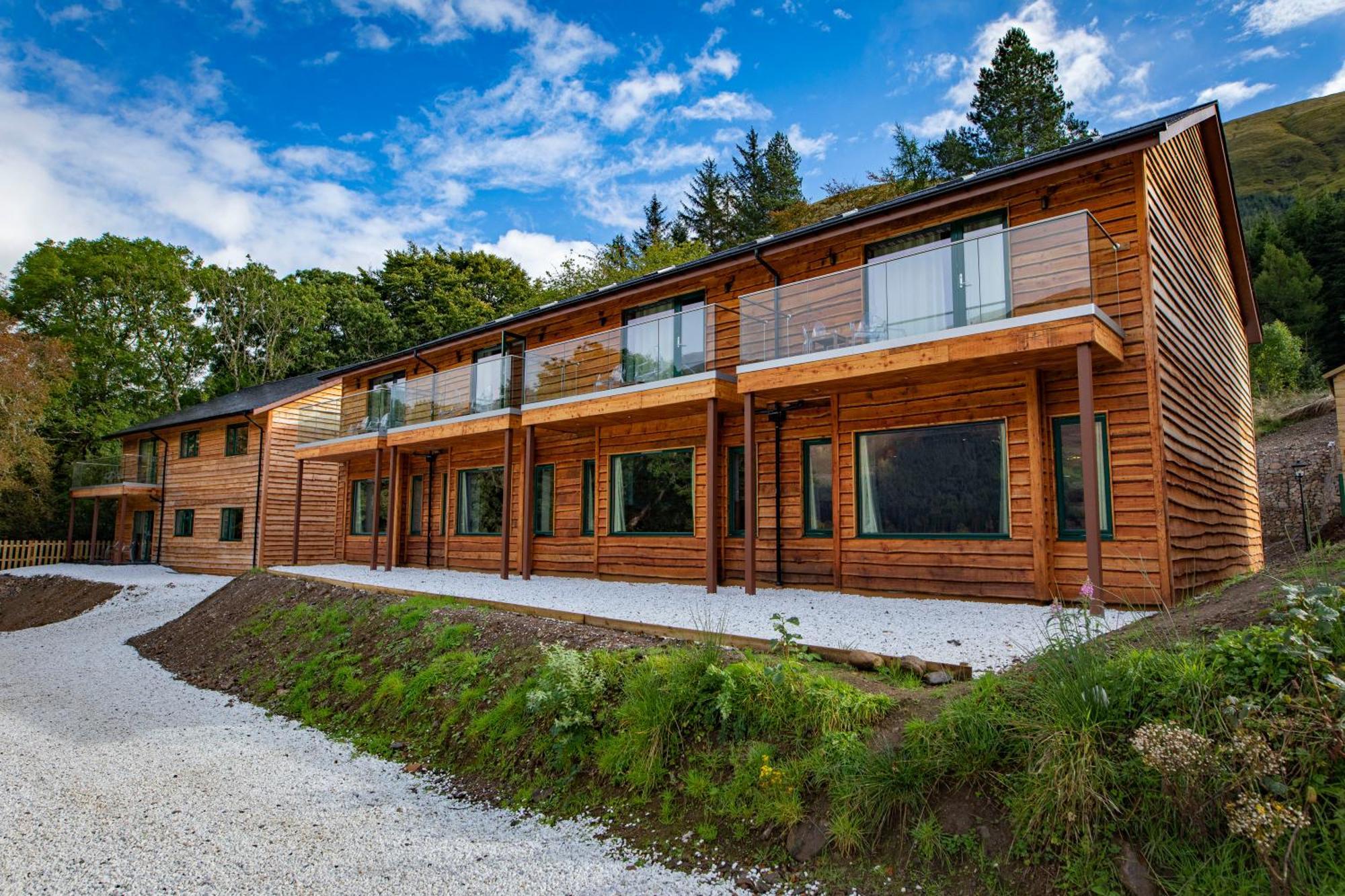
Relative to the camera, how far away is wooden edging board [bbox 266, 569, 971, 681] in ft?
17.6

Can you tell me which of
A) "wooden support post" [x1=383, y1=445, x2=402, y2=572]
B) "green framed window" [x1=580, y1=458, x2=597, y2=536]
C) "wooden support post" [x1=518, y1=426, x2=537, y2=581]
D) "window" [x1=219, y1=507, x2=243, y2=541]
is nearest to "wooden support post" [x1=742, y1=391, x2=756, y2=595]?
"green framed window" [x1=580, y1=458, x2=597, y2=536]

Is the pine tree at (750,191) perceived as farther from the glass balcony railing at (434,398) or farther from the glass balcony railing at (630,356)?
the glass balcony railing at (630,356)

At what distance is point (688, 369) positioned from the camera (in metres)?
11.9

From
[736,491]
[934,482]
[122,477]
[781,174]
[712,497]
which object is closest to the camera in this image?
[934,482]

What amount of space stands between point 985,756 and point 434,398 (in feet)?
48.5

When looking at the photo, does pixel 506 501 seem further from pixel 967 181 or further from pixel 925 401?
pixel 967 181

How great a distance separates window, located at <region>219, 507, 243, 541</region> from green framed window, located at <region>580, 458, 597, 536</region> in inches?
544

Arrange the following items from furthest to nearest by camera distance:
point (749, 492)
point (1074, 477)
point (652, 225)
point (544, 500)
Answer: point (652, 225) → point (544, 500) → point (749, 492) → point (1074, 477)

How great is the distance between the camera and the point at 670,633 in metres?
7.08

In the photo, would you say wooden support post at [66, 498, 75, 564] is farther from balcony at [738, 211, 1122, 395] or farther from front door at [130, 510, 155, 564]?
balcony at [738, 211, 1122, 395]

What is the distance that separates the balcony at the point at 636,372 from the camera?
11.8 m

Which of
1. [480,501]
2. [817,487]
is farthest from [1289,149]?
[480,501]

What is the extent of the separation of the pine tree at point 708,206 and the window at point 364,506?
2422 cm

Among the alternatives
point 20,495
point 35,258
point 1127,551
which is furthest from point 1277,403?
point 35,258
